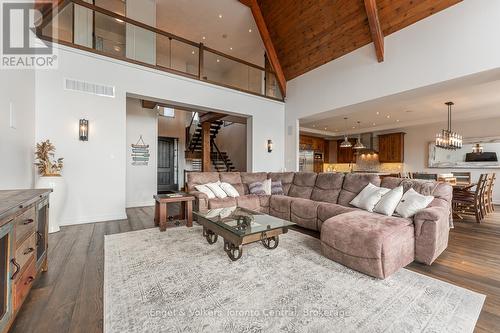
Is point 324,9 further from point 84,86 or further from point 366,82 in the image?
point 84,86

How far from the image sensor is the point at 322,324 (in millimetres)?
1604

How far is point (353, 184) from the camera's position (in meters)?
4.15

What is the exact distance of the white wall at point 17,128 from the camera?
2.62 meters

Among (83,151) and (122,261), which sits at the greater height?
(83,151)

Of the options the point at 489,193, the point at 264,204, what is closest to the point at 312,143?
the point at 489,193

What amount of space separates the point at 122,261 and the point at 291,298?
1972 millimetres

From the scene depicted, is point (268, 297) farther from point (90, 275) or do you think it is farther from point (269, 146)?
point (269, 146)

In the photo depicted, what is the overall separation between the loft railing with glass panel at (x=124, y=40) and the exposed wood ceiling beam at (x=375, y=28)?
3.17 metres

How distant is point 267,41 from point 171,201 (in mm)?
5330

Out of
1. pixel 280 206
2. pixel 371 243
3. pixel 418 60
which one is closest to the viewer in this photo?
pixel 371 243

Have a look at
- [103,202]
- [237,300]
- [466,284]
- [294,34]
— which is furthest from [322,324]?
[294,34]

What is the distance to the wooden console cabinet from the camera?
4.27 feet

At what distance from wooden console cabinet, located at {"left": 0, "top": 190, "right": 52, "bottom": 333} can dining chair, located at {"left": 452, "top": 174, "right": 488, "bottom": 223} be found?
22.5 feet

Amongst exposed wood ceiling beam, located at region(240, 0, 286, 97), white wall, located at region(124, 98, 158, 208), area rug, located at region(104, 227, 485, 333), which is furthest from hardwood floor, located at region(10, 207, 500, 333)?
exposed wood ceiling beam, located at region(240, 0, 286, 97)
